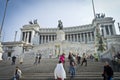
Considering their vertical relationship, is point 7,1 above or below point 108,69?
above

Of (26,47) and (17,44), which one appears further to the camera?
(26,47)

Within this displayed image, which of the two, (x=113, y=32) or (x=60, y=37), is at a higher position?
(x=113, y=32)

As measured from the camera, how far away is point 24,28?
74062 mm

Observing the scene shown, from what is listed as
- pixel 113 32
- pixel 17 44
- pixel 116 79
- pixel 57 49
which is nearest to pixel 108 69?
pixel 116 79

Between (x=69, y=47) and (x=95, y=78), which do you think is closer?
(x=95, y=78)

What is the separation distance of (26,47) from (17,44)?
14.8 feet

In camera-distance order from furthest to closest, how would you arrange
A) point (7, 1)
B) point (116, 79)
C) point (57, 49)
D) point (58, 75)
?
1. point (57, 49)
2. point (7, 1)
3. point (116, 79)
4. point (58, 75)

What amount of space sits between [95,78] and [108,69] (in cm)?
237

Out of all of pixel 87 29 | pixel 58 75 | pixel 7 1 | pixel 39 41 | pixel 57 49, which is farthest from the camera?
pixel 39 41

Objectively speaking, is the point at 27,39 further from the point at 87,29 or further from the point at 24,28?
the point at 87,29

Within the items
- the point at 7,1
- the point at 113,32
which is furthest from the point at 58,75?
the point at 113,32

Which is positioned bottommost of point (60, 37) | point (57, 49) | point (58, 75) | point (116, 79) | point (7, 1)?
point (116, 79)

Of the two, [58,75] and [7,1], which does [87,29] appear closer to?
[7,1]

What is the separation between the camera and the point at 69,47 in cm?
3934
